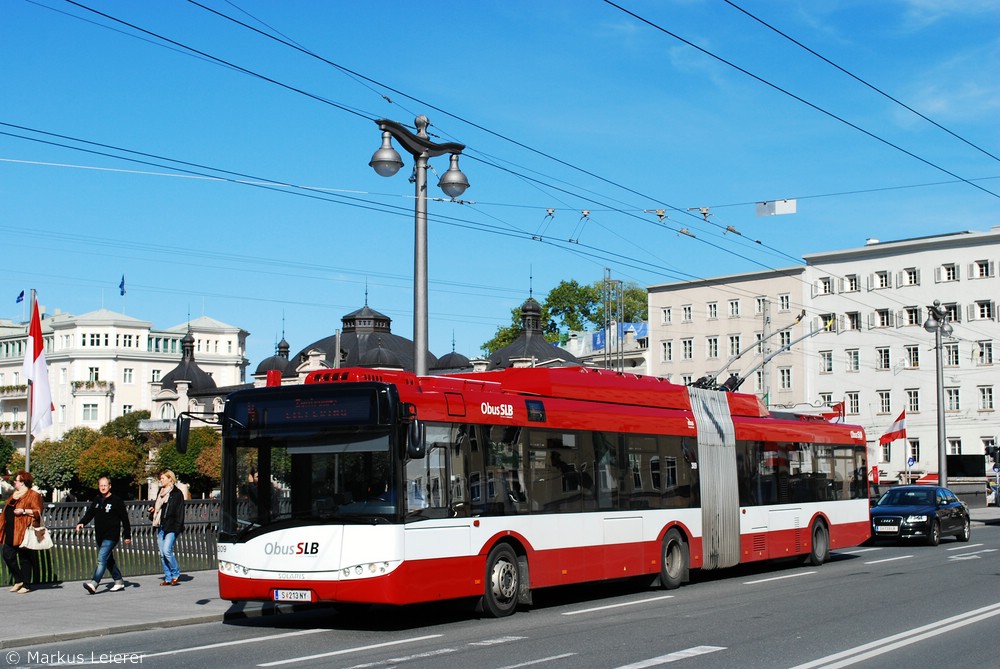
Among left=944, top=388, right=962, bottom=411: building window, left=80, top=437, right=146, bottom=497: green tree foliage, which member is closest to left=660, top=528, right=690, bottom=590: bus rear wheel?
left=944, top=388, right=962, bottom=411: building window

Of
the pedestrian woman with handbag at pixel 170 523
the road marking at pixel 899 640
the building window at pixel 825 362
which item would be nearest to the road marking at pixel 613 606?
the road marking at pixel 899 640

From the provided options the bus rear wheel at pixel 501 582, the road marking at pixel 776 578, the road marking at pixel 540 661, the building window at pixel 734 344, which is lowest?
the road marking at pixel 776 578

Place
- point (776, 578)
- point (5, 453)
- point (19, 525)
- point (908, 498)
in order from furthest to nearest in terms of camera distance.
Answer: point (5, 453) < point (908, 498) < point (776, 578) < point (19, 525)

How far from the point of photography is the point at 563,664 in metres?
11.1

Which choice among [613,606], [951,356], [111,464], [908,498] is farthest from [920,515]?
[111,464]

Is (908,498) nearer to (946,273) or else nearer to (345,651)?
(345,651)

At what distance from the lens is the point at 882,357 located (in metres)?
85.8

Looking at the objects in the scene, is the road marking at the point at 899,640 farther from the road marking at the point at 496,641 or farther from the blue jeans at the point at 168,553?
the blue jeans at the point at 168,553

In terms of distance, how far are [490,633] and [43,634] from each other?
4823 millimetres

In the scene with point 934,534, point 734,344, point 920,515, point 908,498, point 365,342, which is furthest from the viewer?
point 365,342

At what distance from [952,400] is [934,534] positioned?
5567 cm

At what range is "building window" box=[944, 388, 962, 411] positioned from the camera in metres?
81.4

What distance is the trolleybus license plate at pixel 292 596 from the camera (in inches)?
547

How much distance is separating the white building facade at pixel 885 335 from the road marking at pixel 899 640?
2457 inches
